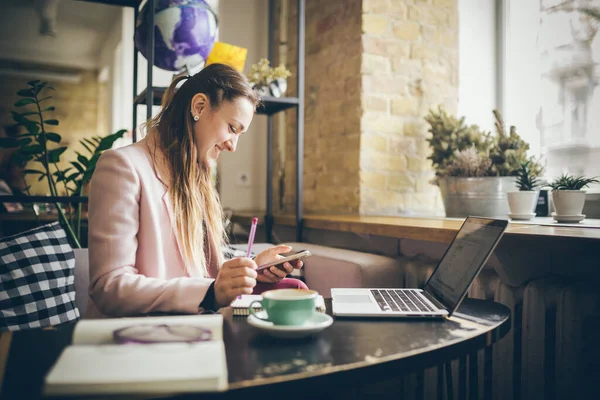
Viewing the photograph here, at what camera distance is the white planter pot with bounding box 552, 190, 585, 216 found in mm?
1510

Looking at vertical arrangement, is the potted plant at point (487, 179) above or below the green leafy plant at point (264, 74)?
below

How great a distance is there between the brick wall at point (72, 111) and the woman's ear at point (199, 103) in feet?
7.16

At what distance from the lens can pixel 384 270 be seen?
177 centimetres

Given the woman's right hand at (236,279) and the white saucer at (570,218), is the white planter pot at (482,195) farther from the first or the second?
the woman's right hand at (236,279)

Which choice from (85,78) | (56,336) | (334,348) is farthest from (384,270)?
(85,78)

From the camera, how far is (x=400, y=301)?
3.47 ft

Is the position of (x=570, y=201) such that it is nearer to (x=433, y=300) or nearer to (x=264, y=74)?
(x=433, y=300)

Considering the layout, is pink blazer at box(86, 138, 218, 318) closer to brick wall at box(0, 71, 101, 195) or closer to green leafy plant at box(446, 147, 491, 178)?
green leafy plant at box(446, 147, 491, 178)

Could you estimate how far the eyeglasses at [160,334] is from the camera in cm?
67

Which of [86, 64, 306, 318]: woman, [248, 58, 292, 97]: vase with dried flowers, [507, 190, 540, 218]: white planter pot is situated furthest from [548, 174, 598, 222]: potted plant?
[248, 58, 292, 97]: vase with dried flowers

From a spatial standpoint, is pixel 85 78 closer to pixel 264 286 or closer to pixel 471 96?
pixel 471 96

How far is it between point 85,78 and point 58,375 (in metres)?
3.62

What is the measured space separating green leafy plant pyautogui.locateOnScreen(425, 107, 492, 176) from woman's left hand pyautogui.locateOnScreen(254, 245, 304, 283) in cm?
109

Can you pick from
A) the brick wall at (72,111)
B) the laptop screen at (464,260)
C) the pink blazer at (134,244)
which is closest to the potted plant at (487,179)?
the laptop screen at (464,260)
